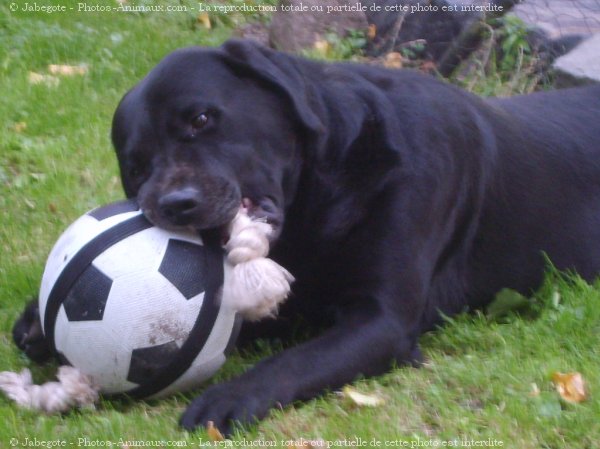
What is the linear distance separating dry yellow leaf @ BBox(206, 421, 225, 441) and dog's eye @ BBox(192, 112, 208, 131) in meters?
0.85

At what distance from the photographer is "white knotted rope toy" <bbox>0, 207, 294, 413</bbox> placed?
2.75 metres

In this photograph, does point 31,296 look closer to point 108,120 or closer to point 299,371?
point 299,371

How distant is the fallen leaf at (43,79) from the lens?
18.6 ft

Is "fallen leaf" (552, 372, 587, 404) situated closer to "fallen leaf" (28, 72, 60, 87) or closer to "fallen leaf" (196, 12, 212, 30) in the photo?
"fallen leaf" (28, 72, 60, 87)


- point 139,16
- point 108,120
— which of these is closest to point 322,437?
point 108,120

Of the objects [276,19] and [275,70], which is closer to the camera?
[275,70]

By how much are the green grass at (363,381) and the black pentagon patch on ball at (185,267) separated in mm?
355

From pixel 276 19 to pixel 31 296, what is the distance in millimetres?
3422

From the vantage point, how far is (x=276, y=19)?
21.5 ft

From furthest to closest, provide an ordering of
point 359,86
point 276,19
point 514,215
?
point 276,19 → point 514,215 → point 359,86

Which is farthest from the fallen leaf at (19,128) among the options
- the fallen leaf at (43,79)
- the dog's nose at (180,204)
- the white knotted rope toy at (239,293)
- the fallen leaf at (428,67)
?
the dog's nose at (180,204)

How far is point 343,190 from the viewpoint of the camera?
3.16m

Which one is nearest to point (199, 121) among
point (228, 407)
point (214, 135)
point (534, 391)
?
point (214, 135)

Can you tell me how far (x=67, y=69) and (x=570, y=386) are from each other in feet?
13.2
